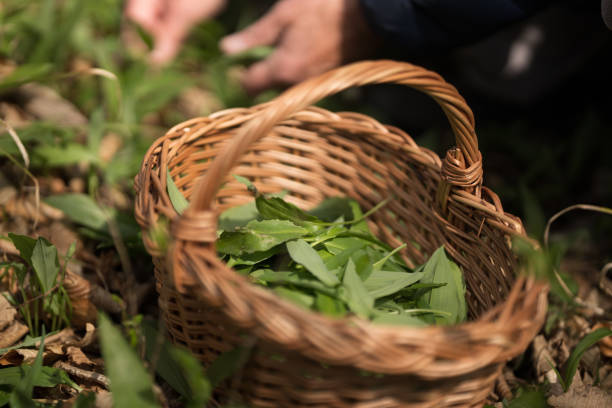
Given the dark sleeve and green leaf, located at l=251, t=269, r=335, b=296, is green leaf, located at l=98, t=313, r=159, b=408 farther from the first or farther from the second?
the dark sleeve

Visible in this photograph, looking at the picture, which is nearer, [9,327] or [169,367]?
[169,367]

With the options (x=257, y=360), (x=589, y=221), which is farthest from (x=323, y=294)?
(x=589, y=221)

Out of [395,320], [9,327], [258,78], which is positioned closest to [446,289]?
[395,320]

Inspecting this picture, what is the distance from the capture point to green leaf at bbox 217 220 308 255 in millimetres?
861

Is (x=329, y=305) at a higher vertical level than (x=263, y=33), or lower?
lower

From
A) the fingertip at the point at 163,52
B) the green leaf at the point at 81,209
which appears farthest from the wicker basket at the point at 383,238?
the fingertip at the point at 163,52

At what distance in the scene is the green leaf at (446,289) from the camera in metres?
0.86

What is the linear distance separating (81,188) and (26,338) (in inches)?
18.4

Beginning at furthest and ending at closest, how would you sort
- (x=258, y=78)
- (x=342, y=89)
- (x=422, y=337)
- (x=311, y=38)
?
1. (x=258, y=78)
2. (x=311, y=38)
3. (x=342, y=89)
4. (x=422, y=337)

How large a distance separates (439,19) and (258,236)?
0.72 meters

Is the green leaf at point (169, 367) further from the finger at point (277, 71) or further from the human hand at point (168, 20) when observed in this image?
the human hand at point (168, 20)

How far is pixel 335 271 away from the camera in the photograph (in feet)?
2.92

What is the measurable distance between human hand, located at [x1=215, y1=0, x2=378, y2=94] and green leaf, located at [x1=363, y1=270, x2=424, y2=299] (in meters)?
0.73

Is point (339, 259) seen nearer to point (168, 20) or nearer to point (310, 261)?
point (310, 261)
